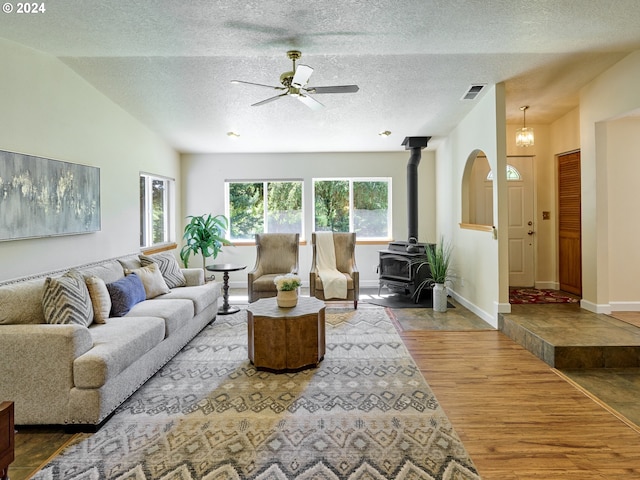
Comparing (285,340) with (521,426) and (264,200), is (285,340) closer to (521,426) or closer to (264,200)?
(521,426)

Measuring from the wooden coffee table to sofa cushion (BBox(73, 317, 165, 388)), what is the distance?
0.80 metres

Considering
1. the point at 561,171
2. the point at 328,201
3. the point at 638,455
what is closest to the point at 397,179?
the point at 328,201

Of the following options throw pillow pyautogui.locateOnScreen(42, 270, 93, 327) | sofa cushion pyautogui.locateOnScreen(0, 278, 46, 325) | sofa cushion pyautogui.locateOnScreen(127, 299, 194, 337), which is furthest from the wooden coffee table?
sofa cushion pyautogui.locateOnScreen(0, 278, 46, 325)

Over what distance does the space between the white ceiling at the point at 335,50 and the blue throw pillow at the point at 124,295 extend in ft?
6.47

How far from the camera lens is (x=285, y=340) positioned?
2.97 meters

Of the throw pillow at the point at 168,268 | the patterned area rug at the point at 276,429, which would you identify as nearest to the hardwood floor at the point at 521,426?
the patterned area rug at the point at 276,429

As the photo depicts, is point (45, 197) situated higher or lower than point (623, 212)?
higher

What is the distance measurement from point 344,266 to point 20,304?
3.96 meters

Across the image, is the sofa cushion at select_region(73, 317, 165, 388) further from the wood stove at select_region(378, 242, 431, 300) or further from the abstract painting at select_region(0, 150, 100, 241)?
the wood stove at select_region(378, 242, 431, 300)

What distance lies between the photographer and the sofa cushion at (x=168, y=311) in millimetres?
3080

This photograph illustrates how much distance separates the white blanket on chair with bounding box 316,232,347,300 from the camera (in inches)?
191

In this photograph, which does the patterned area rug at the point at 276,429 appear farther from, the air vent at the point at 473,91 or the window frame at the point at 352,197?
the window frame at the point at 352,197

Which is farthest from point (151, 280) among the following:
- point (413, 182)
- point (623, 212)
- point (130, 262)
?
point (623, 212)

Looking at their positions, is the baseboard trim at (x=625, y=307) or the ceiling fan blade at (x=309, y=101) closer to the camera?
the ceiling fan blade at (x=309, y=101)
